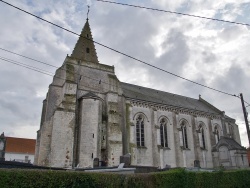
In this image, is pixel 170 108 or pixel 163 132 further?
pixel 170 108

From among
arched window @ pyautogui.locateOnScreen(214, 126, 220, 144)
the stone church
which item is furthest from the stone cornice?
arched window @ pyautogui.locateOnScreen(214, 126, 220, 144)

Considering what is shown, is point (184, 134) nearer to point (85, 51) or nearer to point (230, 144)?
point (230, 144)

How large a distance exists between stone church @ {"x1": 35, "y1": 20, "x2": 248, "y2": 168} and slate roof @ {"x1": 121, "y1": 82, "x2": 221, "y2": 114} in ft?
1.01

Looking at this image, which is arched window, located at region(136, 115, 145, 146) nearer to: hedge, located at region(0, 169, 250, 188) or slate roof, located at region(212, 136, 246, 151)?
slate roof, located at region(212, 136, 246, 151)

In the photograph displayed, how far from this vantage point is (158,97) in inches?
1373

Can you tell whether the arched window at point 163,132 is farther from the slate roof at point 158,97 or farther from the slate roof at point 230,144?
the slate roof at point 230,144

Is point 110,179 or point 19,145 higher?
point 19,145

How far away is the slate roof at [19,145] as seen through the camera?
2144 inches

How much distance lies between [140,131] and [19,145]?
38.2m

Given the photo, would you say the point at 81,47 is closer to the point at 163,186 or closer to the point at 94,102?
the point at 94,102

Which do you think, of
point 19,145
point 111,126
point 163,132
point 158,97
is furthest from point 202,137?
point 19,145

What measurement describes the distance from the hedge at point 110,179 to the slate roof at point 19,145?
5062 cm

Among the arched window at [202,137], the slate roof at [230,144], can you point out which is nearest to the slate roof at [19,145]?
the arched window at [202,137]

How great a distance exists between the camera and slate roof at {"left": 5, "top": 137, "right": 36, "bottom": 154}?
5447 cm
